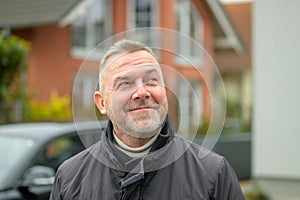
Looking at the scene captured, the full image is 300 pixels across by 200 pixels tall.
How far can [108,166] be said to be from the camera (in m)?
2.44

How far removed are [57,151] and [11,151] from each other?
1.68 ft

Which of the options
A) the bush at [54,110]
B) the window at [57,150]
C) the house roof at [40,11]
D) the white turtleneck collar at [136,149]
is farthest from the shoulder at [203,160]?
the house roof at [40,11]

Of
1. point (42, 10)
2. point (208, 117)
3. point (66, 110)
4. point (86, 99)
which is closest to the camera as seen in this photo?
point (208, 117)

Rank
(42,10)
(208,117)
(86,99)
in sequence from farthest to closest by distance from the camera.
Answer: (42,10), (86,99), (208,117)

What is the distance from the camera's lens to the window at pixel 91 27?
20031 millimetres

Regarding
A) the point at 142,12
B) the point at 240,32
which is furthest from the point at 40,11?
the point at 240,32

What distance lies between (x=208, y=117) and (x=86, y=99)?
2.22 feet

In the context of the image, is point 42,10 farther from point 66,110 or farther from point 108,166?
point 108,166

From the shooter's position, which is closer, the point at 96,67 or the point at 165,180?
the point at 165,180

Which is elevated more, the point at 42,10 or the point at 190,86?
the point at 42,10

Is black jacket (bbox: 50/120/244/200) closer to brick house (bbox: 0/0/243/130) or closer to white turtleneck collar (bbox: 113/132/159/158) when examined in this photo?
white turtleneck collar (bbox: 113/132/159/158)

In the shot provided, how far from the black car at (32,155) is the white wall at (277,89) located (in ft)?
10.2

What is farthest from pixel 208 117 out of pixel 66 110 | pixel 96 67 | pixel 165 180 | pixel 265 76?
pixel 66 110

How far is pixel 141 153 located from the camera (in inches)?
94.7
